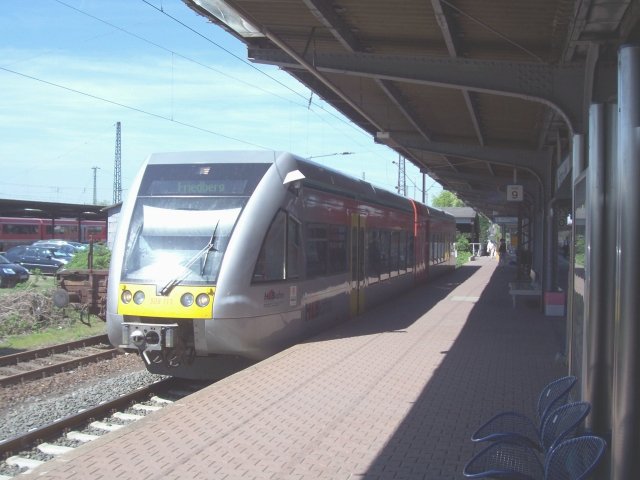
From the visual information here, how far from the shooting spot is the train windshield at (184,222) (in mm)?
8461

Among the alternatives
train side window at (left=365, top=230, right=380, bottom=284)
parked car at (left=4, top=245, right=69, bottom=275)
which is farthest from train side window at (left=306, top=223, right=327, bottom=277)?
parked car at (left=4, top=245, right=69, bottom=275)

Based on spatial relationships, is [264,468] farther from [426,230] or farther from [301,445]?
[426,230]

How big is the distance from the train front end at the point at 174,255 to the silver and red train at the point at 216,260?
1 centimetres

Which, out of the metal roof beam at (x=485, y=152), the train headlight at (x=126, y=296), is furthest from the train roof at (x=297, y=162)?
the metal roof beam at (x=485, y=152)

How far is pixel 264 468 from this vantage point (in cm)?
505

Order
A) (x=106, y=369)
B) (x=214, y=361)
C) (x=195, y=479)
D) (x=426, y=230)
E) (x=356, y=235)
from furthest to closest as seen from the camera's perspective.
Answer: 1. (x=426, y=230)
2. (x=356, y=235)
3. (x=106, y=369)
4. (x=214, y=361)
5. (x=195, y=479)

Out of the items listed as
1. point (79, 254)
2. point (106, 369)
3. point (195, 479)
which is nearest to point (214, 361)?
point (106, 369)

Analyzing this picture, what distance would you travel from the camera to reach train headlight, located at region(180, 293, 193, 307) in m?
8.26

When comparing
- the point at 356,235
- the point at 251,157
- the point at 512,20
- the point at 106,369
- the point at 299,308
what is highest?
the point at 512,20

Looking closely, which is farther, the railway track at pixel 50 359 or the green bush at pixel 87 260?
the green bush at pixel 87 260

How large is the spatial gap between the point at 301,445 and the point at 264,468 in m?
0.60

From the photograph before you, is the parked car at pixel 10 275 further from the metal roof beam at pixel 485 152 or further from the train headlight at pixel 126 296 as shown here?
the train headlight at pixel 126 296

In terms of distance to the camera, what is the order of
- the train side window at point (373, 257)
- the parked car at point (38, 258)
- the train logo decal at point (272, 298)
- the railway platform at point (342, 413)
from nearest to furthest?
1. the railway platform at point (342, 413)
2. the train logo decal at point (272, 298)
3. the train side window at point (373, 257)
4. the parked car at point (38, 258)

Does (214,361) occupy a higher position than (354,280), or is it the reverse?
(354,280)
